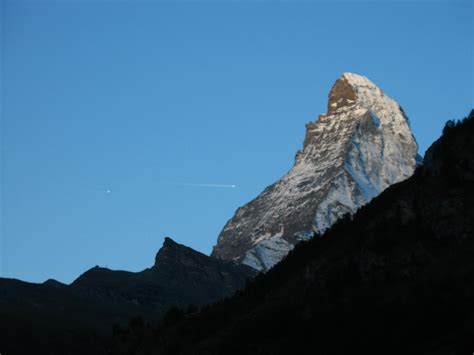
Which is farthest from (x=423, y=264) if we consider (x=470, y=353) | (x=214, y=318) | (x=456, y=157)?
(x=214, y=318)

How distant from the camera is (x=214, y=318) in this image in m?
196

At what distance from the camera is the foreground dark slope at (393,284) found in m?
124

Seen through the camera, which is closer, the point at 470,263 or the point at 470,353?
the point at 470,353

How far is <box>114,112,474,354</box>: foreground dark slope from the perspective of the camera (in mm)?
123613

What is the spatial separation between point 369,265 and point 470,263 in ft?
66.1

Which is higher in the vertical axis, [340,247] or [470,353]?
[340,247]

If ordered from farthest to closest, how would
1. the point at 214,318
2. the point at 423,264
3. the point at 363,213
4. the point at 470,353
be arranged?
the point at 214,318, the point at 363,213, the point at 423,264, the point at 470,353

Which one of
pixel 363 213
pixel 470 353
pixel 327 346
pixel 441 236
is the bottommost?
pixel 470 353

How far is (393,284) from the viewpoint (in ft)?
471

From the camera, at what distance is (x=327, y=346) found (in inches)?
5192

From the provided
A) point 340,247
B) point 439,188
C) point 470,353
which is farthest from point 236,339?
point 470,353

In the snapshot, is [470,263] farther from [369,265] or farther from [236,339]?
[236,339]

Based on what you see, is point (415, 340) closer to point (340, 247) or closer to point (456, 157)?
point (456, 157)

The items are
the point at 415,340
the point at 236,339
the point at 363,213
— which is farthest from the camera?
the point at 363,213
